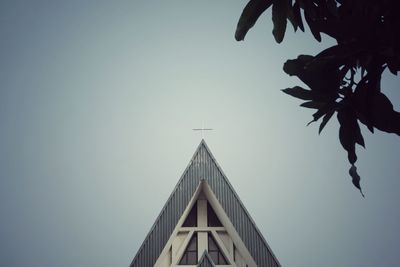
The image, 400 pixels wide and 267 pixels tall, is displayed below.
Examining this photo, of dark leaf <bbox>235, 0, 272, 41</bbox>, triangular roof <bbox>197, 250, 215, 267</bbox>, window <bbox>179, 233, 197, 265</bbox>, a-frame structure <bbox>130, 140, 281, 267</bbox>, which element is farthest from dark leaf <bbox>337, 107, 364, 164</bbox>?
window <bbox>179, 233, 197, 265</bbox>

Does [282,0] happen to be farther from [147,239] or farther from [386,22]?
[147,239]

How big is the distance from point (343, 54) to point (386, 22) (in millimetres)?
276

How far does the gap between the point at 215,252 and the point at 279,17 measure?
9.83 m

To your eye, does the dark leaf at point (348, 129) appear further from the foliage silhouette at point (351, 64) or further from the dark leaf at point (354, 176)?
the dark leaf at point (354, 176)

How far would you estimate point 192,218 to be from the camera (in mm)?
11242

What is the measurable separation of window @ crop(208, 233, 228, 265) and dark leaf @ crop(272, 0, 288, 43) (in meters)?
9.65

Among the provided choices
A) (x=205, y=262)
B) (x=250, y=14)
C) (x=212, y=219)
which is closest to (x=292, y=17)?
(x=250, y=14)

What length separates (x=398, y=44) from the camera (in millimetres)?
1713

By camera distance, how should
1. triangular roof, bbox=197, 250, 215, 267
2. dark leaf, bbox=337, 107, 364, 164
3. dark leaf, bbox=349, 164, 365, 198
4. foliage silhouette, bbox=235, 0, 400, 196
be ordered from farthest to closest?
triangular roof, bbox=197, 250, 215, 267
dark leaf, bbox=349, 164, 365, 198
dark leaf, bbox=337, 107, 364, 164
foliage silhouette, bbox=235, 0, 400, 196

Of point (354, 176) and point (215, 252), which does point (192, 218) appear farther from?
point (354, 176)

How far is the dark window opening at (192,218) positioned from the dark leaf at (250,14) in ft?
31.9

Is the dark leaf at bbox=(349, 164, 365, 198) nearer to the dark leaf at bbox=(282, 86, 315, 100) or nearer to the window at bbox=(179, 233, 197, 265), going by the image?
the dark leaf at bbox=(282, 86, 315, 100)

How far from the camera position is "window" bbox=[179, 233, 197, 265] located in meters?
10.6

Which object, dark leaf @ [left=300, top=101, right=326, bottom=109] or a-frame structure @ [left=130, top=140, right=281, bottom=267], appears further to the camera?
a-frame structure @ [left=130, top=140, right=281, bottom=267]
